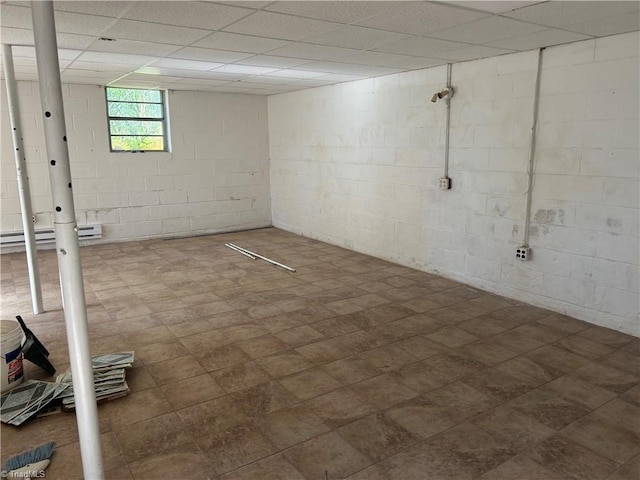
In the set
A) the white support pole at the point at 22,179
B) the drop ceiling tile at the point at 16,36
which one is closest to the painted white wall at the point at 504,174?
the drop ceiling tile at the point at 16,36

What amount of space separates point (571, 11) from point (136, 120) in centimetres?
633

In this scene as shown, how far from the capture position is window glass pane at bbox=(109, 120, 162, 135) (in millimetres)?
7273

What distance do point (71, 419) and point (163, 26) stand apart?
2.71 metres

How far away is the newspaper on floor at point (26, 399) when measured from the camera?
2.70 m

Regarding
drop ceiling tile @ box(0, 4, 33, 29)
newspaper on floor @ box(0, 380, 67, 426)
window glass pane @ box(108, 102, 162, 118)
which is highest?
drop ceiling tile @ box(0, 4, 33, 29)

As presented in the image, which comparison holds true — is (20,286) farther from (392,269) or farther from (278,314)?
(392,269)

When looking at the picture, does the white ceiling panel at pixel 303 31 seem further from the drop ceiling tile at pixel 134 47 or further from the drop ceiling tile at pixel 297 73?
the drop ceiling tile at pixel 297 73

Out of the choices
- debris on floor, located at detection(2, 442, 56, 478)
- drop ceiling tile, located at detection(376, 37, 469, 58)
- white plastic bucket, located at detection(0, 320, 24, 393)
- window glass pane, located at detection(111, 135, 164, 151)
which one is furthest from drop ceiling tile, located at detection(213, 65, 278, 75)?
debris on floor, located at detection(2, 442, 56, 478)

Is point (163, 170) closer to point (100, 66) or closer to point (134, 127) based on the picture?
point (134, 127)

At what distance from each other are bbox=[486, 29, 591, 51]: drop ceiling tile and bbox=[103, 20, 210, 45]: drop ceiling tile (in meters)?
2.46

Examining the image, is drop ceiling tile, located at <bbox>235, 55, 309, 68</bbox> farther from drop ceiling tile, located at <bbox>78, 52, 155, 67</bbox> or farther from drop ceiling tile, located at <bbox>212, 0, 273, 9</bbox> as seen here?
drop ceiling tile, located at <bbox>212, 0, 273, 9</bbox>

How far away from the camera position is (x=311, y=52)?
14.4ft

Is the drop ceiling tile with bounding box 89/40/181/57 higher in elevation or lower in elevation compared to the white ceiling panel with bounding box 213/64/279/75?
lower

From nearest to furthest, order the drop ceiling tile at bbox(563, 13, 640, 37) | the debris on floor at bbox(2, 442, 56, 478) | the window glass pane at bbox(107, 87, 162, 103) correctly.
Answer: the debris on floor at bbox(2, 442, 56, 478), the drop ceiling tile at bbox(563, 13, 640, 37), the window glass pane at bbox(107, 87, 162, 103)
